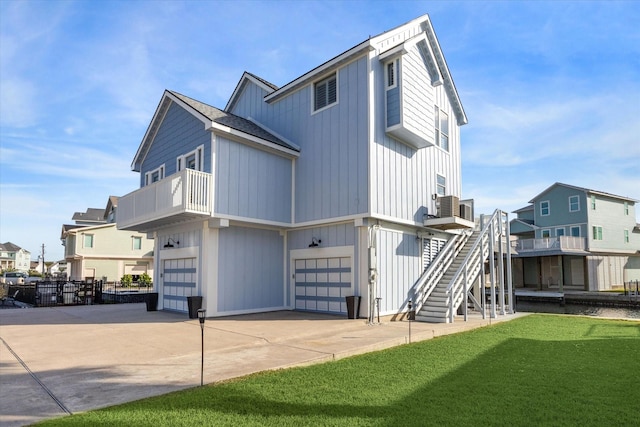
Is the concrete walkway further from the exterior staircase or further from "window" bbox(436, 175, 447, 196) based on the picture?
"window" bbox(436, 175, 447, 196)

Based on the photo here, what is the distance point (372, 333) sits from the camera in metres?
9.66

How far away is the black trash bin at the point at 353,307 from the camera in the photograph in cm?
1214

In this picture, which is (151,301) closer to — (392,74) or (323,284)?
(323,284)

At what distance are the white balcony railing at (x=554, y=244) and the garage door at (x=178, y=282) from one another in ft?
87.4

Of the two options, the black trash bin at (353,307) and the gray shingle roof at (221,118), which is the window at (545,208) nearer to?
the gray shingle roof at (221,118)

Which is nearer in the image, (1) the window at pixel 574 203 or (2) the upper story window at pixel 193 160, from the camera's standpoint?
(2) the upper story window at pixel 193 160

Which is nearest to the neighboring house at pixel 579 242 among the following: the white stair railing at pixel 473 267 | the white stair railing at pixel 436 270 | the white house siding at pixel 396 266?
the white stair railing at pixel 436 270

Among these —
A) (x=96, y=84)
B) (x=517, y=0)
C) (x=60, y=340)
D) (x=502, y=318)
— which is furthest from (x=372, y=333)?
(x=96, y=84)

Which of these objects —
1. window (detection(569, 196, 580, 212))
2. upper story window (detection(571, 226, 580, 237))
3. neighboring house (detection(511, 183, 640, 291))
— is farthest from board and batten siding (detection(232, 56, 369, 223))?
window (detection(569, 196, 580, 212))

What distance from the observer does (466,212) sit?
15.6 meters

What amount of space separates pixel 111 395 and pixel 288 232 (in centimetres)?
1010

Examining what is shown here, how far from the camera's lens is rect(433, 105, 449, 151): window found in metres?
16.2

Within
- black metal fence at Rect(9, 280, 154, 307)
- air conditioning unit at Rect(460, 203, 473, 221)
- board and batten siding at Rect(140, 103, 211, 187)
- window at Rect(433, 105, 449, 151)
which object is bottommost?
black metal fence at Rect(9, 280, 154, 307)

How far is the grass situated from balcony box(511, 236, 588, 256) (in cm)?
2638
